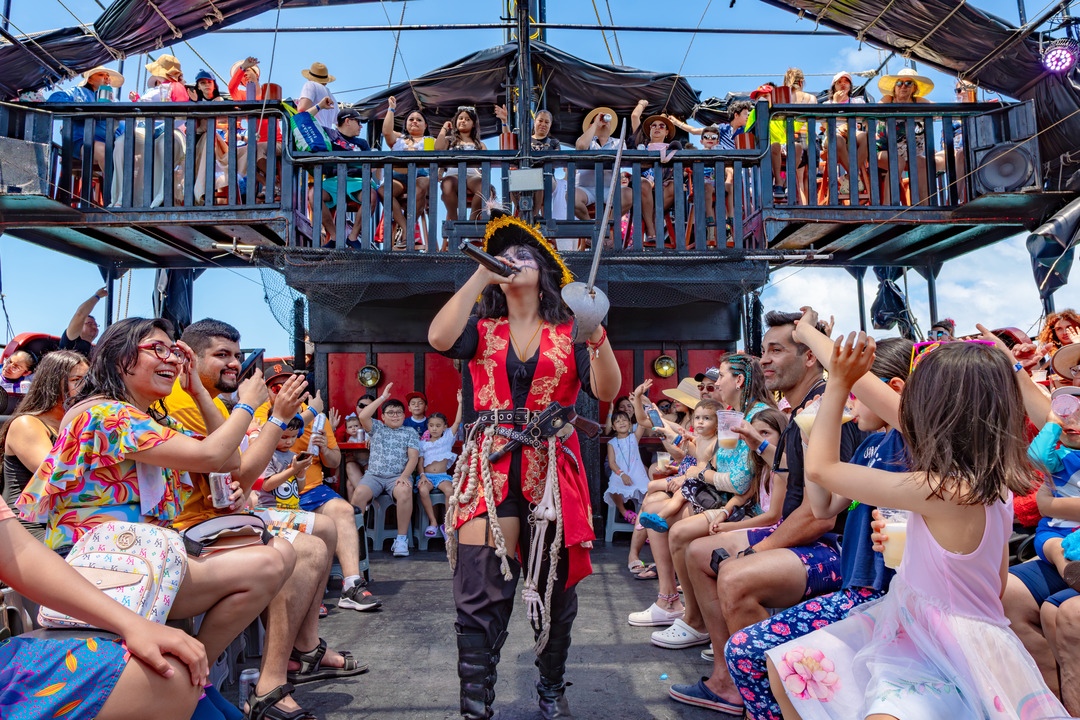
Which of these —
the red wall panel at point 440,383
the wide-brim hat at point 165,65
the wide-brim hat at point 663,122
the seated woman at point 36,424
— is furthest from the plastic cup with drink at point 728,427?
the wide-brim hat at point 165,65

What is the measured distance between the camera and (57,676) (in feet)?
4.85

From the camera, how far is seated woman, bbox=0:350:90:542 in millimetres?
2844

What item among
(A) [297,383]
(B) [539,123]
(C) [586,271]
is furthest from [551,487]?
(B) [539,123]

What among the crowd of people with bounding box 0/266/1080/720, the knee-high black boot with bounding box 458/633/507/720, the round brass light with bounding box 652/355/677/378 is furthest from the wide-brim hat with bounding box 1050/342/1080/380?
the round brass light with bounding box 652/355/677/378

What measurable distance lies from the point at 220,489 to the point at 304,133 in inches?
215

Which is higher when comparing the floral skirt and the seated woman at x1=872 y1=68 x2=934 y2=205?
the seated woman at x1=872 y1=68 x2=934 y2=205

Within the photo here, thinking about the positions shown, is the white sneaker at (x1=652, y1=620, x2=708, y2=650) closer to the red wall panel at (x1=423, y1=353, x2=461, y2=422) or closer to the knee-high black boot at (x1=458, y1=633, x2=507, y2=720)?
the knee-high black boot at (x1=458, y1=633, x2=507, y2=720)

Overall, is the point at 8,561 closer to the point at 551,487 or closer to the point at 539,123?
the point at 551,487

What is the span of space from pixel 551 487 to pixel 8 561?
65.2 inches

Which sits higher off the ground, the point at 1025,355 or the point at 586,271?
the point at 586,271

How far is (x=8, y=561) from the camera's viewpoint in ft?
4.73

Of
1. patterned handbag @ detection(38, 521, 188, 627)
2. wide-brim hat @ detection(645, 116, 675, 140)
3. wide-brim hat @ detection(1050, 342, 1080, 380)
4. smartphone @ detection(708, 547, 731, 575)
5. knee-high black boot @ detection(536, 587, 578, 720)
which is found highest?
wide-brim hat @ detection(645, 116, 675, 140)

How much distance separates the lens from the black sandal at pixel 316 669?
10.9 ft

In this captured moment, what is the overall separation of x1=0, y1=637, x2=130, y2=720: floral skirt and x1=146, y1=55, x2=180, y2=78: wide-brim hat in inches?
330
